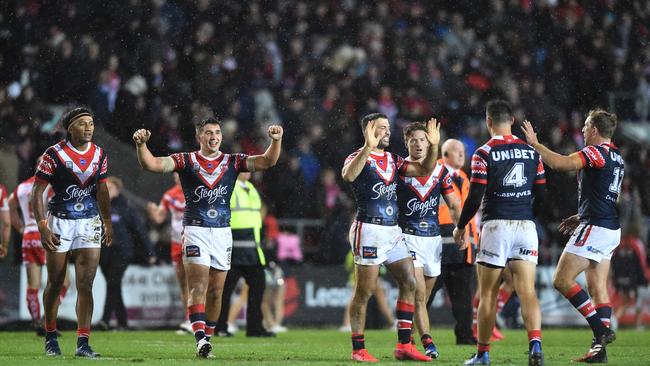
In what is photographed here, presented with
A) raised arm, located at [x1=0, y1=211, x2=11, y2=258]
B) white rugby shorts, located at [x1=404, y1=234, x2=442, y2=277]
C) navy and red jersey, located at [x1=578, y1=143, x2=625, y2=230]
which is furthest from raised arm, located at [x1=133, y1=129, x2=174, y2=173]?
raised arm, located at [x1=0, y1=211, x2=11, y2=258]

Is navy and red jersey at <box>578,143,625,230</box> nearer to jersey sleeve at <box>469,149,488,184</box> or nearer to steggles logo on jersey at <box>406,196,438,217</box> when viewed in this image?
jersey sleeve at <box>469,149,488,184</box>

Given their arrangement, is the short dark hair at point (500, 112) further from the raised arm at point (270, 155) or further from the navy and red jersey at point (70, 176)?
the navy and red jersey at point (70, 176)

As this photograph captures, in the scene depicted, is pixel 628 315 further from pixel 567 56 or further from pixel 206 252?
pixel 206 252

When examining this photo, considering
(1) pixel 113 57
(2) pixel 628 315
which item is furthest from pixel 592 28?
(1) pixel 113 57

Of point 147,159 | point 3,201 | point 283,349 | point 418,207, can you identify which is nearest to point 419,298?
point 418,207

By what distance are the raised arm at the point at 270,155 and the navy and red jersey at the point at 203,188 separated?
0.30 m

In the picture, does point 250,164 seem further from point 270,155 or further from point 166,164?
point 166,164

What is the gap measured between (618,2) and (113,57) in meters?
12.4

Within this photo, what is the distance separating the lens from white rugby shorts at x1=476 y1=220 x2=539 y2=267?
9602 millimetres

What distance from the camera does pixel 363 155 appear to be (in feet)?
32.2

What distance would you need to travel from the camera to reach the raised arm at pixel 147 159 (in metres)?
10.2

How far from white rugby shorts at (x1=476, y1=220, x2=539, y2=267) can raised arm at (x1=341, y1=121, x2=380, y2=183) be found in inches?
51.9

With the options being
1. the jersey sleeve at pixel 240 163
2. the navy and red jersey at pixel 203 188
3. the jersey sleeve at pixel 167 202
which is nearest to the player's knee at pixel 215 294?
the navy and red jersey at pixel 203 188

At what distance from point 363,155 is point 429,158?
2.54 feet
